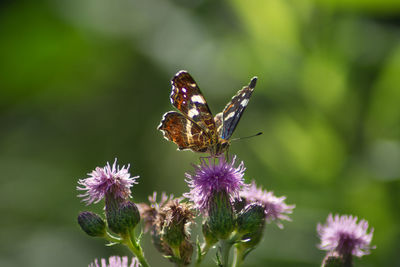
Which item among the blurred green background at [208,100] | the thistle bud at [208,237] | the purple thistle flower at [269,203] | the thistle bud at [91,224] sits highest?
the blurred green background at [208,100]

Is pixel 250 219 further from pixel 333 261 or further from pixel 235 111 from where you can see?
pixel 235 111

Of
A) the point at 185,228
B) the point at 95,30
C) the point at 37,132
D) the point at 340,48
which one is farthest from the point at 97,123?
the point at 185,228

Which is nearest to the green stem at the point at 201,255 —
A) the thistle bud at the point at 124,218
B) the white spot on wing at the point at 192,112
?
the thistle bud at the point at 124,218

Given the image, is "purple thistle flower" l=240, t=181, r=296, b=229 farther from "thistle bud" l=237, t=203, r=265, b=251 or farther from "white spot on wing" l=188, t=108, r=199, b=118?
"white spot on wing" l=188, t=108, r=199, b=118

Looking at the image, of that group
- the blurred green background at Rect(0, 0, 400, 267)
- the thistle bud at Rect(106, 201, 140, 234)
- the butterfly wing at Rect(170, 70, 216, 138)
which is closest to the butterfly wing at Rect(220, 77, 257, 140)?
the butterfly wing at Rect(170, 70, 216, 138)

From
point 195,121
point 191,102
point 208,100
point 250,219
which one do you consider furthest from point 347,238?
point 208,100

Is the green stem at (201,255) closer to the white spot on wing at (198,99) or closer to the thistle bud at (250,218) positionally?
the thistle bud at (250,218)

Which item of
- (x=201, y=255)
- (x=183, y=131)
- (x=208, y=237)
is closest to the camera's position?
(x=201, y=255)
